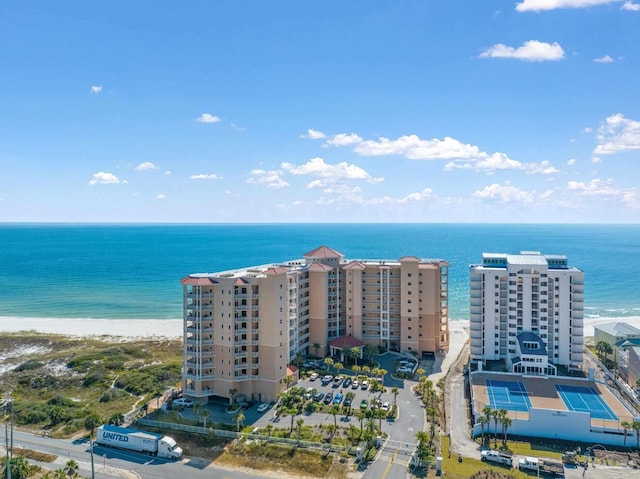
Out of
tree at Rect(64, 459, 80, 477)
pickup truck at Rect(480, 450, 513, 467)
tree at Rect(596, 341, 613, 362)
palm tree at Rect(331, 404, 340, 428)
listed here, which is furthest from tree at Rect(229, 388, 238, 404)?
tree at Rect(596, 341, 613, 362)

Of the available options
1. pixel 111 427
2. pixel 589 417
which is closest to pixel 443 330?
pixel 589 417

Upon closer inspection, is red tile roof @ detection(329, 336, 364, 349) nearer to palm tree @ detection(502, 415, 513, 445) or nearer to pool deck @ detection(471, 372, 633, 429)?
pool deck @ detection(471, 372, 633, 429)

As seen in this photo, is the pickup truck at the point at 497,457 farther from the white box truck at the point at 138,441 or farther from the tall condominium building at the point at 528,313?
the white box truck at the point at 138,441

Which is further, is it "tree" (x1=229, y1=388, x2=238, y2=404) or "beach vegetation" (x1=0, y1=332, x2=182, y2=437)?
"tree" (x1=229, y1=388, x2=238, y2=404)

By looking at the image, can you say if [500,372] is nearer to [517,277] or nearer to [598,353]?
[517,277]

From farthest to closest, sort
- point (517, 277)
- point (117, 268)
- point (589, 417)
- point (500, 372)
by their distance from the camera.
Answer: point (117, 268), point (517, 277), point (500, 372), point (589, 417)

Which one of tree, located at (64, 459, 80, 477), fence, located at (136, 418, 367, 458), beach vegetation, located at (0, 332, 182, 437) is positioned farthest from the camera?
beach vegetation, located at (0, 332, 182, 437)
